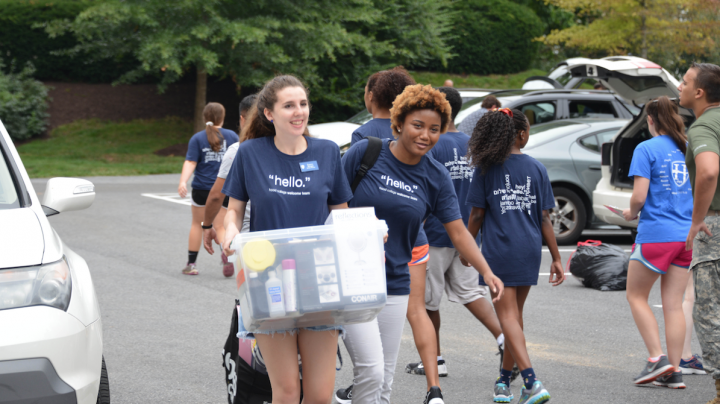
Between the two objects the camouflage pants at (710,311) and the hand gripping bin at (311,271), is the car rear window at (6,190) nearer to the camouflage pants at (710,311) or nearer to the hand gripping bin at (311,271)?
the hand gripping bin at (311,271)

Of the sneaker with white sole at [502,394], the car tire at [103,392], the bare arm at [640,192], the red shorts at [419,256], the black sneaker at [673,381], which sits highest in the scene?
the bare arm at [640,192]

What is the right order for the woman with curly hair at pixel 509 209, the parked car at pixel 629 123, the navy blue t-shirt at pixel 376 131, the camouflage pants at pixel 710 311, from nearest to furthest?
the camouflage pants at pixel 710 311, the woman with curly hair at pixel 509 209, the navy blue t-shirt at pixel 376 131, the parked car at pixel 629 123

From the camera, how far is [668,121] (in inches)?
191

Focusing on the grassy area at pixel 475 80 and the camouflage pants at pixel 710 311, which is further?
the grassy area at pixel 475 80

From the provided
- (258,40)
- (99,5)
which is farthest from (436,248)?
(99,5)

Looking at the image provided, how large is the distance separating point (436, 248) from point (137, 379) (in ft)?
6.96

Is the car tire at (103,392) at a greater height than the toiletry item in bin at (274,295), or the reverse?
the toiletry item in bin at (274,295)

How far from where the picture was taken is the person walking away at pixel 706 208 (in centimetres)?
407

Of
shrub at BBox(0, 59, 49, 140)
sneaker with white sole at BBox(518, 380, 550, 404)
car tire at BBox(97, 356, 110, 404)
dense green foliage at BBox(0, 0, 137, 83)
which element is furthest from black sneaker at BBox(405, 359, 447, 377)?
dense green foliage at BBox(0, 0, 137, 83)

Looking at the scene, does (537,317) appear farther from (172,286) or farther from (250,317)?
(250,317)

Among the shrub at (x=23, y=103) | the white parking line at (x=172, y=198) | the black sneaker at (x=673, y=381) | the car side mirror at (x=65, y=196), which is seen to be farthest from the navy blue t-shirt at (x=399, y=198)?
the shrub at (x=23, y=103)

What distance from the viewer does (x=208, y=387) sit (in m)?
4.64

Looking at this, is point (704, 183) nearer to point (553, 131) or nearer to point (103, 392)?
point (103, 392)

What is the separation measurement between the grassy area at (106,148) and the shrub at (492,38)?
34.8 ft
